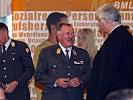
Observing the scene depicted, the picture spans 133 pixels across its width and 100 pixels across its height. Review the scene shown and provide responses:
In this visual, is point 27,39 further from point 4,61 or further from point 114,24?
point 114,24

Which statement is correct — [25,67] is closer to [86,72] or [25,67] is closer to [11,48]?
[11,48]

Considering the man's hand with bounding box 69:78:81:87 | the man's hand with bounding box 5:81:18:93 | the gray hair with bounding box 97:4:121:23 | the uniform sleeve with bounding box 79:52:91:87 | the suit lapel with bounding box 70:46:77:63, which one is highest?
the gray hair with bounding box 97:4:121:23

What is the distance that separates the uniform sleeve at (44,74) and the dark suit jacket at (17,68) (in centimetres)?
43

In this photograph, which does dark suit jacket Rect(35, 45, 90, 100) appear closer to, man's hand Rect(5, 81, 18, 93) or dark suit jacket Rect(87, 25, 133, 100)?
man's hand Rect(5, 81, 18, 93)

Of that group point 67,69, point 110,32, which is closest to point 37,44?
point 67,69

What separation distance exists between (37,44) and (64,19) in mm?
702

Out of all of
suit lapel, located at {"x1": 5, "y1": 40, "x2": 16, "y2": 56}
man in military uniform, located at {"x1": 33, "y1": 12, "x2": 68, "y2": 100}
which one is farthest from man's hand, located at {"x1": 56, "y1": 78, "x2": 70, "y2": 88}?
man in military uniform, located at {"x1": 33, "y1": 12, "x2": 68, "y2": 100}

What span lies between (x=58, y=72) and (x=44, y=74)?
0.51 ft

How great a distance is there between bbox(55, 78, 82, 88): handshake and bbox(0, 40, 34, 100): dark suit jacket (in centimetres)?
65

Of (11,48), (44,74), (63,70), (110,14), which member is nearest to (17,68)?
(11,48)

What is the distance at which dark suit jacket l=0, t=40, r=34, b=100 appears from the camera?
5.21 meters

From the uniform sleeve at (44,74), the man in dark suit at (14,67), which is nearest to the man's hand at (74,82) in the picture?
the uniform sleeve at (44,74)

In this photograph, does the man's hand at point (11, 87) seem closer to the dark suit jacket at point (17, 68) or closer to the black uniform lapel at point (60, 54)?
the dark suit jacket at point (17, 68)

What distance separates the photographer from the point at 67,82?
4.73 metres
